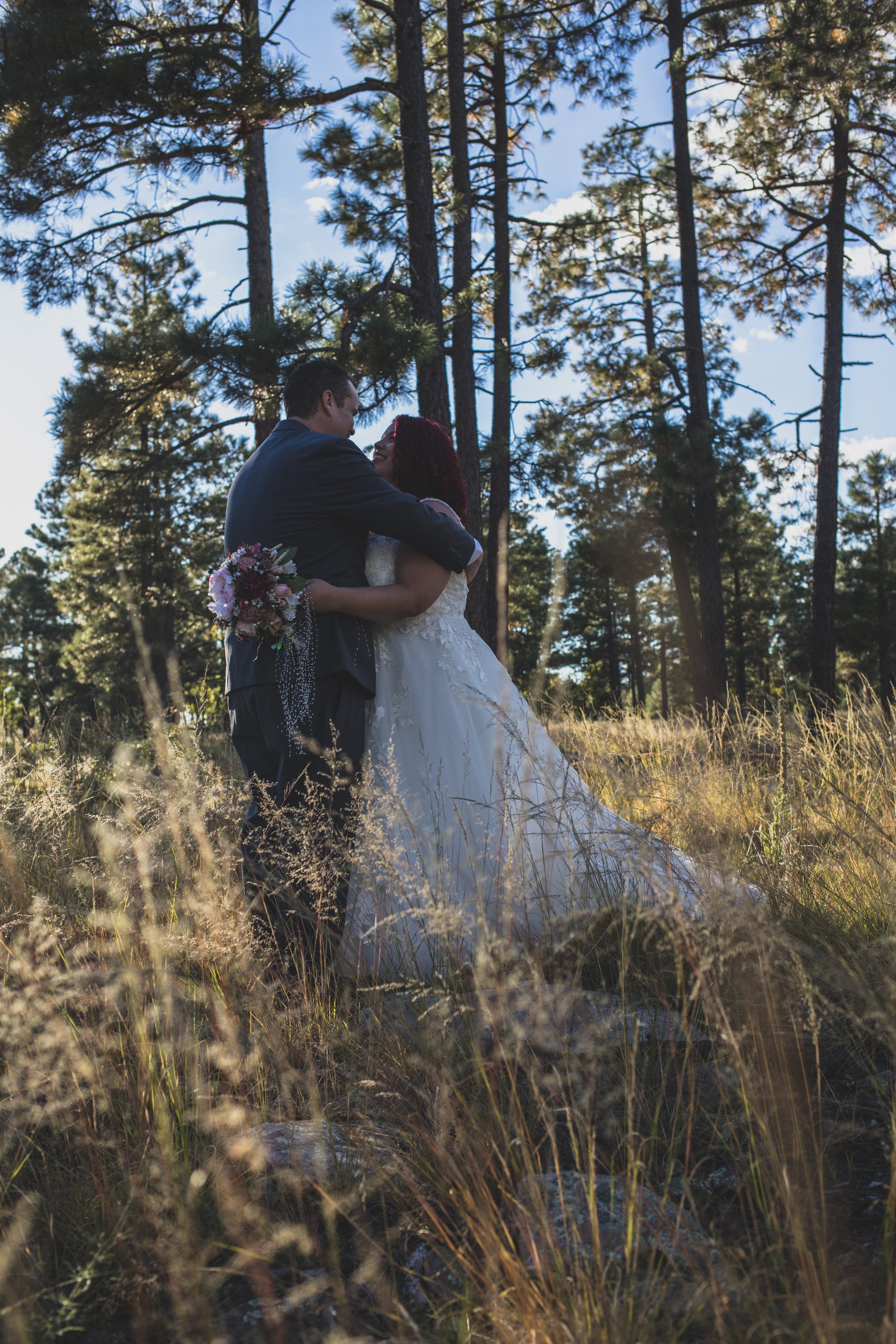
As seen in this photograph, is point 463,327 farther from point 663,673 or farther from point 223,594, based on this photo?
point 663,673

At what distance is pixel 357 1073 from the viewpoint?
1949 millimetres

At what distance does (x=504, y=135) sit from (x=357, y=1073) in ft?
50.5

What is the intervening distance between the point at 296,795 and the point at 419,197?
6873 millimetres

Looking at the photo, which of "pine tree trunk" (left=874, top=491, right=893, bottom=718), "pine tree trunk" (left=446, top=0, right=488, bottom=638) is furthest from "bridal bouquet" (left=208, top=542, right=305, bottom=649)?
"pine tree trunk" (left=874, top=491, right=893, bottom=718)

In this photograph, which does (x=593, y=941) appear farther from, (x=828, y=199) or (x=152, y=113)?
(x=828, y=199)

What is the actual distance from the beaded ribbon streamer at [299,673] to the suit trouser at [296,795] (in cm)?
2

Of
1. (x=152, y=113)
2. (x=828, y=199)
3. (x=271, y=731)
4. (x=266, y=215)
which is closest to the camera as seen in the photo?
(x=271, y=731)

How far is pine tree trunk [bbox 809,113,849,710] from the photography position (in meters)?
13.3

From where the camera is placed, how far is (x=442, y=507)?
3.42 meters

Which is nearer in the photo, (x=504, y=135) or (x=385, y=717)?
(x=385, y=717)

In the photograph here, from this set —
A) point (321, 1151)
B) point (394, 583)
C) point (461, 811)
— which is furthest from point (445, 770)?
point (321, 1151)

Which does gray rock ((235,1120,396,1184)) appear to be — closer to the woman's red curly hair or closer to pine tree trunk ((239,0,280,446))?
the woman's red curly hair

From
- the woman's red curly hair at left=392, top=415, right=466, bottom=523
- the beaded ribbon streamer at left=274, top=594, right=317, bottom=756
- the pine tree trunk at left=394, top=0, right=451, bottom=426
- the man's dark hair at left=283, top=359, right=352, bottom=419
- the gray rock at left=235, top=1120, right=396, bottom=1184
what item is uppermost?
the pine tree trunk at left=394, top=0, right=451, bottom=426

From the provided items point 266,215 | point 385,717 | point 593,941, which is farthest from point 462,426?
point 593,941
